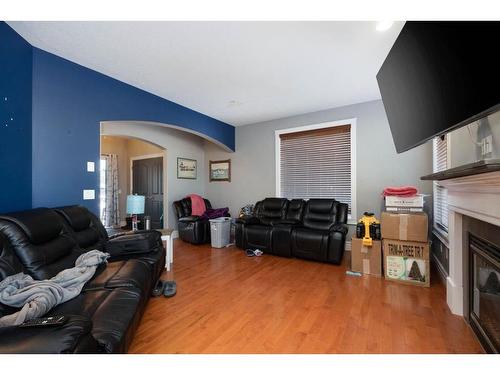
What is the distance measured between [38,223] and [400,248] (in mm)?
3516

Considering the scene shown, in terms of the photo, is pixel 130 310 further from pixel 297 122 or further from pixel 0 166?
pixel 297 122

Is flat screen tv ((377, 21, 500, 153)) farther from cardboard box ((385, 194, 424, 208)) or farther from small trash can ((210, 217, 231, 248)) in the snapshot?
small trash can ((210, 217, 231, 248))

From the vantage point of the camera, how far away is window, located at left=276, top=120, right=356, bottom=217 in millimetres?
3820

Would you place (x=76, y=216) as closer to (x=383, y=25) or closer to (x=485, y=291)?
(x=383, y=25)

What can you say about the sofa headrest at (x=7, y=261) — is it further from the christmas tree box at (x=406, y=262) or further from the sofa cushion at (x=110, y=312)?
the christmas tree box at (x=406, y=262)

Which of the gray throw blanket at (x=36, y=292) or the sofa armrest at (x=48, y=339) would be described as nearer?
the sofa armrest at (x=48, y=339)

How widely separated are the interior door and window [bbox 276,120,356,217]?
9.37 ft

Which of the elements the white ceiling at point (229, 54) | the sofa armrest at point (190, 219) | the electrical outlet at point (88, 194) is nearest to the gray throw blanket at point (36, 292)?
the electrical outlet at point (88, 194)

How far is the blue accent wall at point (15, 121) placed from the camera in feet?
5.86

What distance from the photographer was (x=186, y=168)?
5.15 meters

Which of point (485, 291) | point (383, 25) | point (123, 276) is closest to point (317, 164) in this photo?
point (383, 25)

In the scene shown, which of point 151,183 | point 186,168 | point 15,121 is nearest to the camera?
point 15,121

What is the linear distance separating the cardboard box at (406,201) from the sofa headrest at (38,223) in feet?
11.6

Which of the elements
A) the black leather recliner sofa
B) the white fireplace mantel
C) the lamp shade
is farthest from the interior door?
the white fireplace mantel
